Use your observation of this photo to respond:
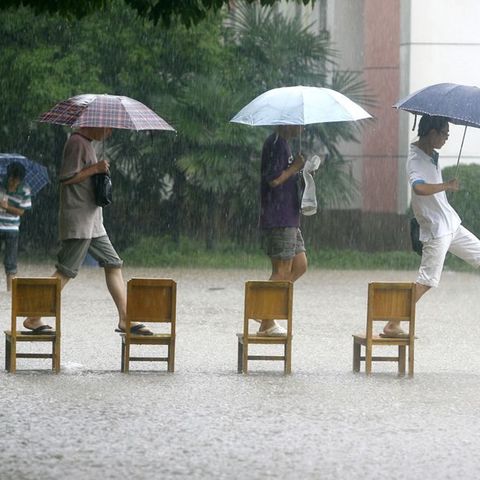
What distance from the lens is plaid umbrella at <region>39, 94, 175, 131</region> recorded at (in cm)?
1120

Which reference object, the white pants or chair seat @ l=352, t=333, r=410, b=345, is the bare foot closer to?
chair seat @ l=352, t=333, r=410, b=345

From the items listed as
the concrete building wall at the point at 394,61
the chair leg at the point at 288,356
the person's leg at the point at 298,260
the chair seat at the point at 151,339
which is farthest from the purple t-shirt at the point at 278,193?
the concrete building wall at the point at 394,61

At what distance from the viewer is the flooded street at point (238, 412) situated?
293 inches

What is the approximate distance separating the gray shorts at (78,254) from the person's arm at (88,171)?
0.42 metres

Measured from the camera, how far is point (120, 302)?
11.2 metres

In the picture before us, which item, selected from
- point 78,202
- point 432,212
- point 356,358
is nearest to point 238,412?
point 356,358

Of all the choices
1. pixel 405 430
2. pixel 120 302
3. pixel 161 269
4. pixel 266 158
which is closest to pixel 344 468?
pixel 405 430

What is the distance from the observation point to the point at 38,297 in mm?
10469

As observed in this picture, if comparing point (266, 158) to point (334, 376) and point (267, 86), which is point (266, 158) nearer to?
point (334, 376)

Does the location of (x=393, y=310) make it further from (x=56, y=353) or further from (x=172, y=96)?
(x=172, y=96)

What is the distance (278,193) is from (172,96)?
9.60 metres

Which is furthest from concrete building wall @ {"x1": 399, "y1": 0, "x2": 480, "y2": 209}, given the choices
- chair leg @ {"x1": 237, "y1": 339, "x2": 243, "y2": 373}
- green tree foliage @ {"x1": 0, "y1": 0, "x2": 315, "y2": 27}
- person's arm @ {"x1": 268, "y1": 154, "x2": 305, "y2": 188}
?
green tree foliage @ {"x1": 0, "y1": 0, "x2": 315, "y2": 27}

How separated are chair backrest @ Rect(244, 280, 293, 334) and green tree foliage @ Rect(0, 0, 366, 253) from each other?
8.83 m

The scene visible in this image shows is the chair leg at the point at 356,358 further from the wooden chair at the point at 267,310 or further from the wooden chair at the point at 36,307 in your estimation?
the wooden chair at the point at 36,307
